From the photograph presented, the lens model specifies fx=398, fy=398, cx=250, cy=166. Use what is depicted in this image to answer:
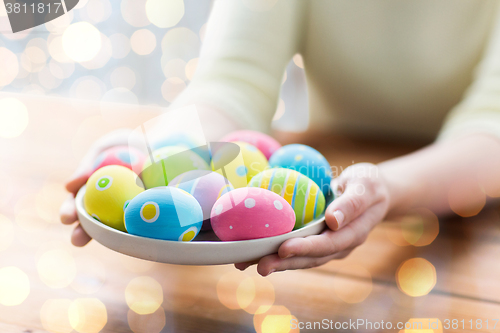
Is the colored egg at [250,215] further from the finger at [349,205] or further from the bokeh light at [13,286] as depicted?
the bokeh light at [13,286]

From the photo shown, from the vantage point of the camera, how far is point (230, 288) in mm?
499

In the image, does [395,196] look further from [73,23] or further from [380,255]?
[73,23]

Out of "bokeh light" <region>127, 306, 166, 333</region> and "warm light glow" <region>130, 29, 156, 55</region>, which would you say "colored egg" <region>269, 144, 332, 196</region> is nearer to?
"bokeh light" <region>127, 306, 166, 333</region>

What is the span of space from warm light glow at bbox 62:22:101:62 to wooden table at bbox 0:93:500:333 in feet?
2.47

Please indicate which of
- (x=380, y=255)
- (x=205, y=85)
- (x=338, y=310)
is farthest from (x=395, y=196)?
(x=205, y=85)

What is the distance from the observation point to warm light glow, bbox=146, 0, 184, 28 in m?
1.46

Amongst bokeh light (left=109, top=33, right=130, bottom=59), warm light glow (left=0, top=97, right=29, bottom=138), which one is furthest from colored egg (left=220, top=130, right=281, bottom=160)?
bokeh light (left=109, top=33, right=130, bottom=59)

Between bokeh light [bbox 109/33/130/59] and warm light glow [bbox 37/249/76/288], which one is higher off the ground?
warm light glow [bbox 37/249/76/288]

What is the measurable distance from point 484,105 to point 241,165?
49cm

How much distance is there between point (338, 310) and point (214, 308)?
0.14m

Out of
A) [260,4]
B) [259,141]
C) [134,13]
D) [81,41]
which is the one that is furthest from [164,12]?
[259,141]

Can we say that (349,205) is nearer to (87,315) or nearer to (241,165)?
(241,165)

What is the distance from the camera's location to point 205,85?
2.57 feet

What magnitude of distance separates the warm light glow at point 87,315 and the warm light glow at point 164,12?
4.00 feet
